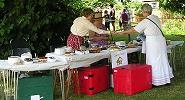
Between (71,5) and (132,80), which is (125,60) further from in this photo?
(71,5)

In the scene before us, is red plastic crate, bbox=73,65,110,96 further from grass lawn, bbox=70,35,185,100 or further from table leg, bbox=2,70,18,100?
table leg, bbox=2,70,18,100

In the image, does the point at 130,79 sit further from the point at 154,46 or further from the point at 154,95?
the point at 154,46

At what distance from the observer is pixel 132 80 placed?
6410 mm

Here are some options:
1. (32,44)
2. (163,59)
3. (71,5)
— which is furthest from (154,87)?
(71,5)

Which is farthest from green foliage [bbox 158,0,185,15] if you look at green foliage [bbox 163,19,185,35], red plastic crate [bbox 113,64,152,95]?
red plastic crate [bbox 113,64,152,95]

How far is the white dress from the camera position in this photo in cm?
684

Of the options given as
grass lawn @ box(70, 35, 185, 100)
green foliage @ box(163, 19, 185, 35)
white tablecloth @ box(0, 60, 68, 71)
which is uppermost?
green foliage @ box(163, 19, 185, 35)

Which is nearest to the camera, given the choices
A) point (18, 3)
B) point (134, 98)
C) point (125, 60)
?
point (134, 98)

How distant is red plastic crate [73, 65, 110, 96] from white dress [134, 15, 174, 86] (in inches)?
33.6

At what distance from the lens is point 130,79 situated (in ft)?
20.9

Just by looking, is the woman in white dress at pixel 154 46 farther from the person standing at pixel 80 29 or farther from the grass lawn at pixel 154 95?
the person standing at pixel 80 29

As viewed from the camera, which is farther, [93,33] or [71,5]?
[71,5]

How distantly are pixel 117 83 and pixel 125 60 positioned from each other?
0.44 m

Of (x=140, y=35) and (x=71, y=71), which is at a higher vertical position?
(x=140, y=35)
